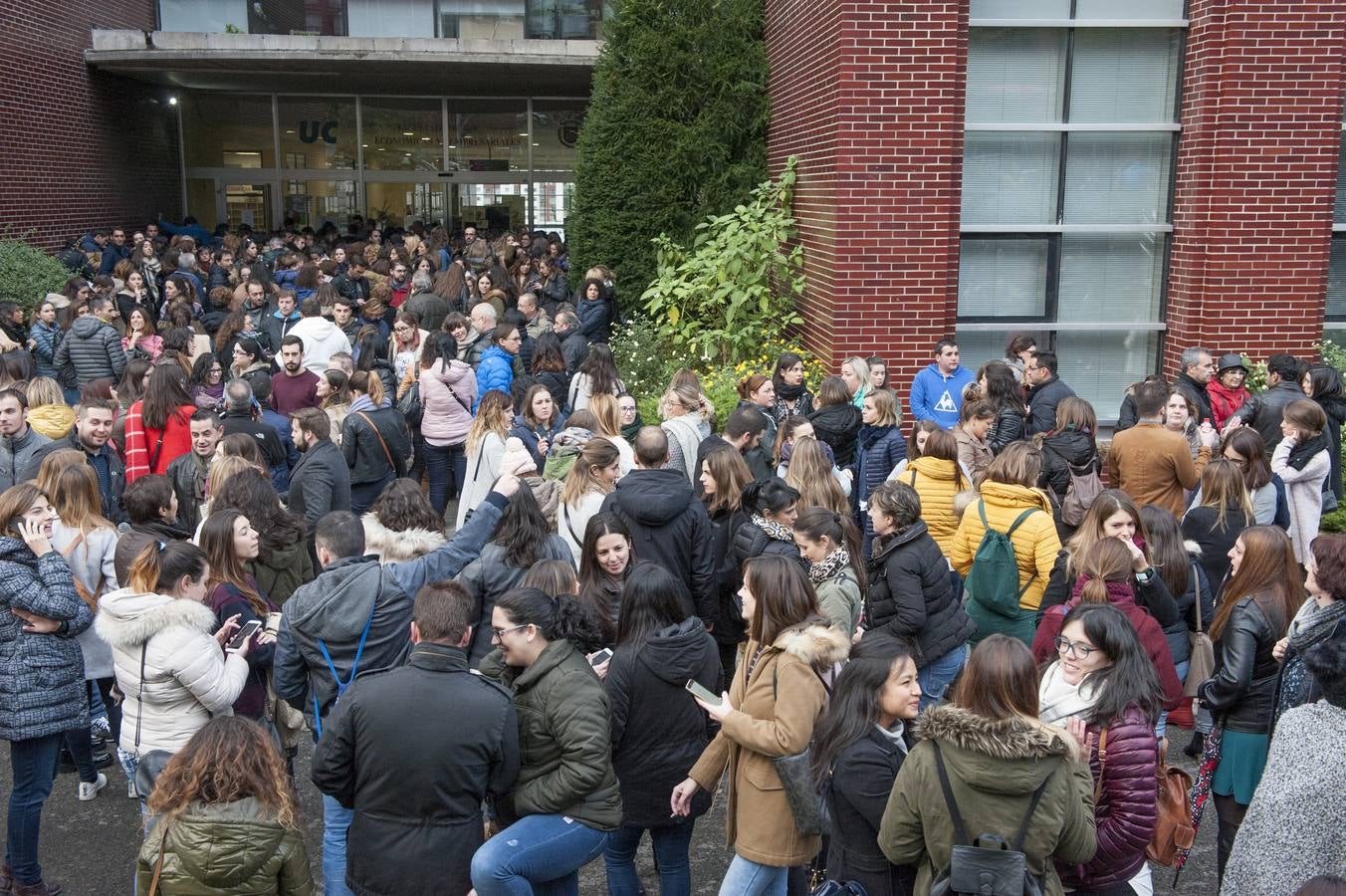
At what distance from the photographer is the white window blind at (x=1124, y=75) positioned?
416 inches

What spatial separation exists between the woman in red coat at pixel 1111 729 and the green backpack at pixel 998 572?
1.88 meters

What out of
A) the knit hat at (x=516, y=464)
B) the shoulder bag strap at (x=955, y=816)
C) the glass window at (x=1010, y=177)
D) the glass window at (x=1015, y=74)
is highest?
the glass window at (x=1015, y=74)

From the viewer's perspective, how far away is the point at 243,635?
499cm

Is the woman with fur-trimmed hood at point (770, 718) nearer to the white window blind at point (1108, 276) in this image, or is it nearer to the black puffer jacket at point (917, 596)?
the black puffer jacket at point (917, 596)

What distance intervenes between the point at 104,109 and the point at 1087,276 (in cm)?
1772

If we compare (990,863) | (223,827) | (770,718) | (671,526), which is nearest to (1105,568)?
(770,718)

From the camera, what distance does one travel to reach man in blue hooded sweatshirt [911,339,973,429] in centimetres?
962

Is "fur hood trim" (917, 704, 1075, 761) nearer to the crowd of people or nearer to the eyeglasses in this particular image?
the crowd of people

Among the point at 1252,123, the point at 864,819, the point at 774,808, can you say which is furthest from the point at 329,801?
the point at 1252,123

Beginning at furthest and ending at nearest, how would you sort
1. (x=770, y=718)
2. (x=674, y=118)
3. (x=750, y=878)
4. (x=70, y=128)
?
(x=70, y=128)
(x=674, y=118)
(x=750, y=878)
(x=770, y=718)

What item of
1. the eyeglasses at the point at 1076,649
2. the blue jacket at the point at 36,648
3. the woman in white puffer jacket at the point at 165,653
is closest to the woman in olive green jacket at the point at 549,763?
the woman in white puffer jacket at the point at 165,653

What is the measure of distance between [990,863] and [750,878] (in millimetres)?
1241

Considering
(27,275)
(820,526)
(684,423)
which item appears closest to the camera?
(820,526)

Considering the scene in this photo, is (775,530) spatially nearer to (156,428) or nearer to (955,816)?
(955,816)
